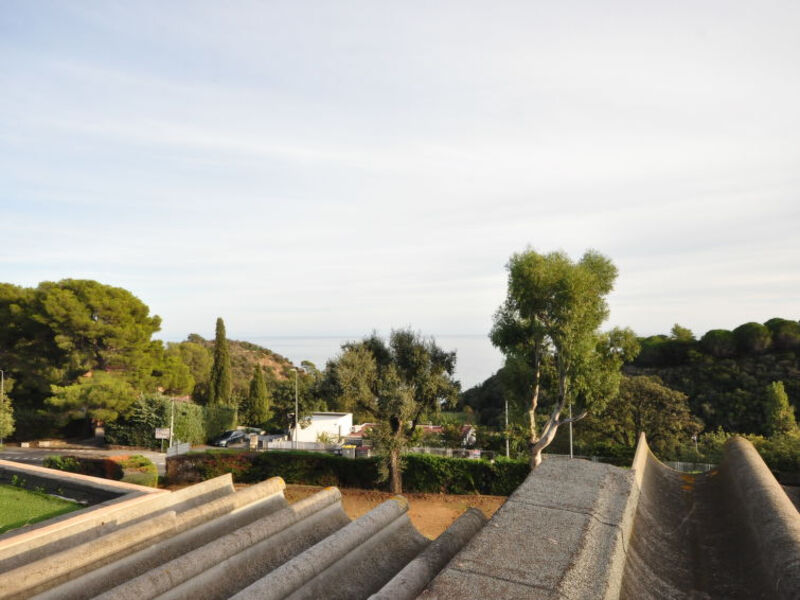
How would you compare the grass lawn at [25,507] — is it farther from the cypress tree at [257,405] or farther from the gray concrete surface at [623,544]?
the cypress tree at [257,405]

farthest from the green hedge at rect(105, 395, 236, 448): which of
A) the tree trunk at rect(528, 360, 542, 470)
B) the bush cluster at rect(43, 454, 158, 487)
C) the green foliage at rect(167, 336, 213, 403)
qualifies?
the tree trunk at rect(528, 360, 542, 470)

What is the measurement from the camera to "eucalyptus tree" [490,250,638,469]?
21.5 m

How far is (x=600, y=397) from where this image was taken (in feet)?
74.6

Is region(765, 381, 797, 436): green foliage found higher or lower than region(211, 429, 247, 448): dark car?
higher

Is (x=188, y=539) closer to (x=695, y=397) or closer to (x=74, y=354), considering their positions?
(x=74, y=354)

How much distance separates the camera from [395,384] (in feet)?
76.1

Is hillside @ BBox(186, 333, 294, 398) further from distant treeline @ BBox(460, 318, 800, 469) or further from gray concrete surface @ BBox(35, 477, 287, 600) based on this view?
gray concrete surface @ BBox(35, 477, 287, 600)

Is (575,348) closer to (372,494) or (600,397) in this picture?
(600,397)

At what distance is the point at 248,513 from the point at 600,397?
19686mm

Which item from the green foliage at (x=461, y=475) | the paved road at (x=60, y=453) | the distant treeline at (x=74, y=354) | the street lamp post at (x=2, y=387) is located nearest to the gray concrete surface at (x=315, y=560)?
the green foliage at (x=461, y=475)

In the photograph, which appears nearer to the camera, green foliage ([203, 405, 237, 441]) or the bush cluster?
the bush cluster

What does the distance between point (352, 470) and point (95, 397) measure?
912 inches

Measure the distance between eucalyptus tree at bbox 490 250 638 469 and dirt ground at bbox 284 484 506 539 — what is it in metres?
2.95

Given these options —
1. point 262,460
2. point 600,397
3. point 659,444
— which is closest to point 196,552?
point 600,397
